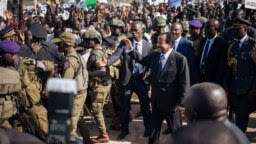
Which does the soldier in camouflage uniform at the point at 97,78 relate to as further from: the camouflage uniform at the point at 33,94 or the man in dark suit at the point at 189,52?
the man in dark suit at the point at 189,52

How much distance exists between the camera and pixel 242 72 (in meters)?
6.31

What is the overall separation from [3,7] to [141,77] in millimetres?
4793

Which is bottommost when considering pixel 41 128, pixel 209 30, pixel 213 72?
pixel 41 128

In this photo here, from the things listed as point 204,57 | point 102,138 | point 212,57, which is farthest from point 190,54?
point 102,138

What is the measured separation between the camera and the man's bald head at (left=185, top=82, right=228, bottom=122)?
2467mm

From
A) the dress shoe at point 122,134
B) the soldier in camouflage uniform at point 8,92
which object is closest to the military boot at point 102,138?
the dress shoe at point 122,134

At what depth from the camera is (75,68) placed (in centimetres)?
600

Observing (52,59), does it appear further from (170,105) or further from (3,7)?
(3,7)

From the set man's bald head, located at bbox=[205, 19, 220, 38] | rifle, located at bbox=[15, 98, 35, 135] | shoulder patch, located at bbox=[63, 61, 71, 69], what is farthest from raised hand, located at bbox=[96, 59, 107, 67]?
man's bald head, located at bbox=[205, 19, 220, 38]

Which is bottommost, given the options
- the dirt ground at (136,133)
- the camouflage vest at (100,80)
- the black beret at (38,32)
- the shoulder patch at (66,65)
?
the dirt ground at (136,133)

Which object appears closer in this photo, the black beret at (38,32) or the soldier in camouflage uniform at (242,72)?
the soldier in camouflage uniform at (242,72)

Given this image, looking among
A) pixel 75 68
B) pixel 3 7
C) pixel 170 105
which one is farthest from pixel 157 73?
pixel 3 7

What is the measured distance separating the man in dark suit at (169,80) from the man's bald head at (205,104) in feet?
10.2

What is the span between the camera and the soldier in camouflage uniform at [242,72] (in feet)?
20.5
